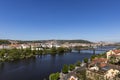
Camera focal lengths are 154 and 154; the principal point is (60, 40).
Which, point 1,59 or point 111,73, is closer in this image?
point 111,73

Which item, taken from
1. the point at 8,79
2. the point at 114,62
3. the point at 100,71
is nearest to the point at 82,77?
the point at 100,71

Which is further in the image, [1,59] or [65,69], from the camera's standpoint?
[1,59]

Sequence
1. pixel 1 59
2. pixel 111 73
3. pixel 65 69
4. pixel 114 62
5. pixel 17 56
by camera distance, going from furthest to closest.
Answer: pixel 17 56
pixel 1 59
pixel 114 62
pixel 65 69
pixel 111 73

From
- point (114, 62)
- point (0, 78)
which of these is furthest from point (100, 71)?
point (0, 78)

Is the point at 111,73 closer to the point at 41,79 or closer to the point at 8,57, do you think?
the point at 41,79

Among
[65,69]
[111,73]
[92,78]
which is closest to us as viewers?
[111,73]

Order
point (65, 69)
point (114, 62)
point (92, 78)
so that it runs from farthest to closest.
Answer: point (114, 62) < point (65, 69) < point (92, 78)

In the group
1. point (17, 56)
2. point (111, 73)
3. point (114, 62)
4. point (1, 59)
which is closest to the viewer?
point (111, 73)

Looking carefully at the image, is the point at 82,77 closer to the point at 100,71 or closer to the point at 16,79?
the point at 100,71

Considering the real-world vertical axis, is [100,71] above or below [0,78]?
above
